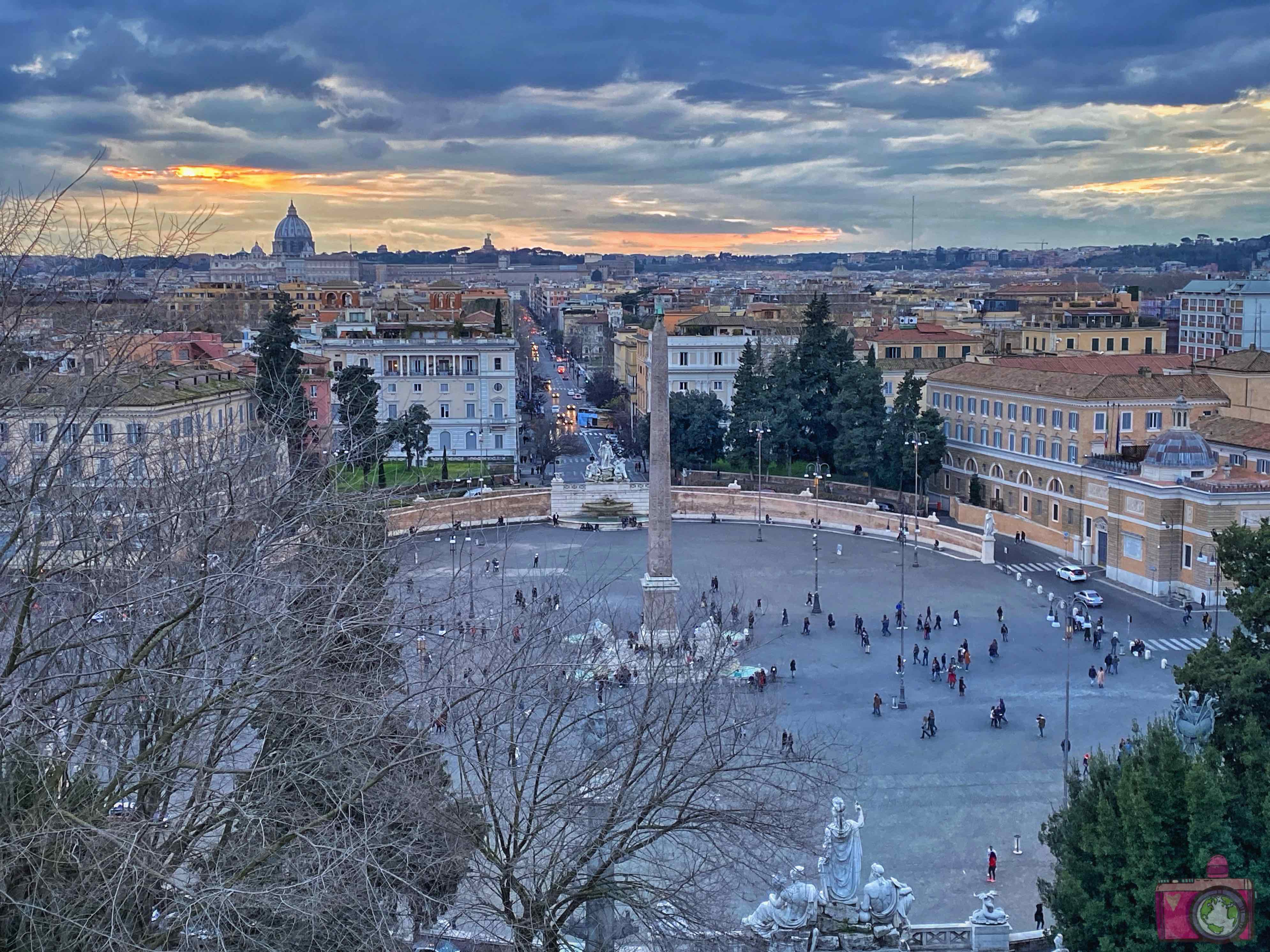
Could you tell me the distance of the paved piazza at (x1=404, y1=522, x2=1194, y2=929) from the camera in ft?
54.2

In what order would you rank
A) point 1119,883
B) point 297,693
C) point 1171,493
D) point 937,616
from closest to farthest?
1. point 297,693
2. point 1119,883
3. point 937,616
4. point 1171,493

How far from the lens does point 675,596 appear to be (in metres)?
27.0

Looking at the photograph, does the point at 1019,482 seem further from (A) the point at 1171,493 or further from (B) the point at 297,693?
(B) the point at 297,693

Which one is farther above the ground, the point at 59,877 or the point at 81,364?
the point at 81,364

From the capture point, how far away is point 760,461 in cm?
4256

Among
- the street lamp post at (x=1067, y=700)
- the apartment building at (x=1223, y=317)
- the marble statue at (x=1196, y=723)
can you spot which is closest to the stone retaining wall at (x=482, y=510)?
the street lamp post at (x=1067, y=700)

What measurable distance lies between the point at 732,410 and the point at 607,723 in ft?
127

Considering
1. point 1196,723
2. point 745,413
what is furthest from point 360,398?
point 1196,723

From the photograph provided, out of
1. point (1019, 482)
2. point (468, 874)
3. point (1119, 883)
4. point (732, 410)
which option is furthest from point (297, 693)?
point (732, 410)

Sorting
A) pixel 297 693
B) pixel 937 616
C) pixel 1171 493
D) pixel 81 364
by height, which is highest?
pixel 81 364

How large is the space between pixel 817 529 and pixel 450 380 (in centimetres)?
1794

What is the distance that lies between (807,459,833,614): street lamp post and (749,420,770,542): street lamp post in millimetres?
1542

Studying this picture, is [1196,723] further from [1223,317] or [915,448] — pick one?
[1223,317]

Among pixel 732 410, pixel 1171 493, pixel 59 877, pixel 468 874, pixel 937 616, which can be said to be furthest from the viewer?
pixel 732 410
